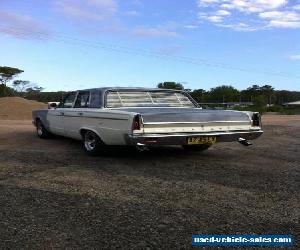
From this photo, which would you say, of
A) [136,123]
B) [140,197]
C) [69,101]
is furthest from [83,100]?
[140,197]

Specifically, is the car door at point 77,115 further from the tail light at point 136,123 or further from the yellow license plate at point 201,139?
the yellow license plate at point 201,139

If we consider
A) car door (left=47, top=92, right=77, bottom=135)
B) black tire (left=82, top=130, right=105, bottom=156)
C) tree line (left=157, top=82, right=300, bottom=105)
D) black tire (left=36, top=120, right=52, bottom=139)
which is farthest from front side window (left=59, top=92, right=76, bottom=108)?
tree line (left=157, top=82, right=300, bottom=105)

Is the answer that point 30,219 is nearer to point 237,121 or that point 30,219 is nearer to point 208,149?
point 237,121

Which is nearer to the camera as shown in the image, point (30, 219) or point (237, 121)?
point (30, 219)

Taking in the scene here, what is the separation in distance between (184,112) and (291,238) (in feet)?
13.4

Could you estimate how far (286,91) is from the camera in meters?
127

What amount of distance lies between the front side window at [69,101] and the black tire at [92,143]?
1.25 meters

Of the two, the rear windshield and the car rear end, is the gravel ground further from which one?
the rear windshield

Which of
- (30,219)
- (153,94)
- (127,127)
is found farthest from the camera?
(153,94)

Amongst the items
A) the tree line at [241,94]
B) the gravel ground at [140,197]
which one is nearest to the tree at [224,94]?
the tree line at [241,94]

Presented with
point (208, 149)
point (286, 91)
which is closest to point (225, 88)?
point (286, 91)

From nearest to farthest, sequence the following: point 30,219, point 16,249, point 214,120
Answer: point 16,249, point 30,219, point 214,120

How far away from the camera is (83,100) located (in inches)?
368

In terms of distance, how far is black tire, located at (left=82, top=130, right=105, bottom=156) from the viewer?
26.8 feet
